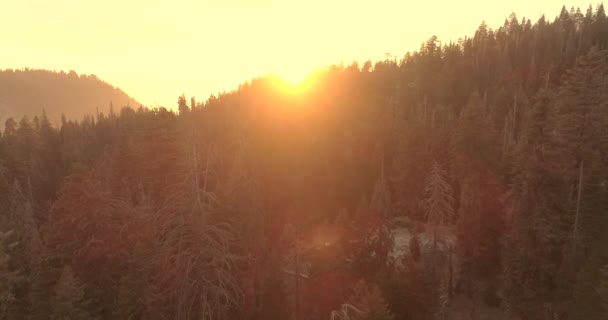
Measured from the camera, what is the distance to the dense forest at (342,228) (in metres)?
18.8

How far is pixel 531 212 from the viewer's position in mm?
27766

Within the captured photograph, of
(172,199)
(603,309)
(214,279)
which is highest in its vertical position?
(172,199)

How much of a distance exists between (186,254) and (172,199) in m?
2.17

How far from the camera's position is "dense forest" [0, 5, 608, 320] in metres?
18.8

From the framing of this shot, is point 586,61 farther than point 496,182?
No

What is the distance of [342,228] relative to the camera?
124 feet

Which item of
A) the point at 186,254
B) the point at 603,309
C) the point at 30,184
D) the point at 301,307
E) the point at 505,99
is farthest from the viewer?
the point at 505,99

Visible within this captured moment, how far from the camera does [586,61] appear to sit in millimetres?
26266

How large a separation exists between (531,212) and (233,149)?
54405 millimetres

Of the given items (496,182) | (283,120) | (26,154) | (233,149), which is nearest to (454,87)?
(283,120)

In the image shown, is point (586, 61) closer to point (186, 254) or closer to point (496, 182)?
point (496, 182)

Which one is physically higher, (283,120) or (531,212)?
(283,120)

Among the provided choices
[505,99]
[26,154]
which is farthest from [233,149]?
[505,99]

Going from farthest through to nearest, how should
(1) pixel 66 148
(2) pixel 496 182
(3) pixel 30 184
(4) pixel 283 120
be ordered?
(1) pixel 66 148 → (4) pixel 283 120 → (3) pixel 30 184 → (2) pixel 496 182
